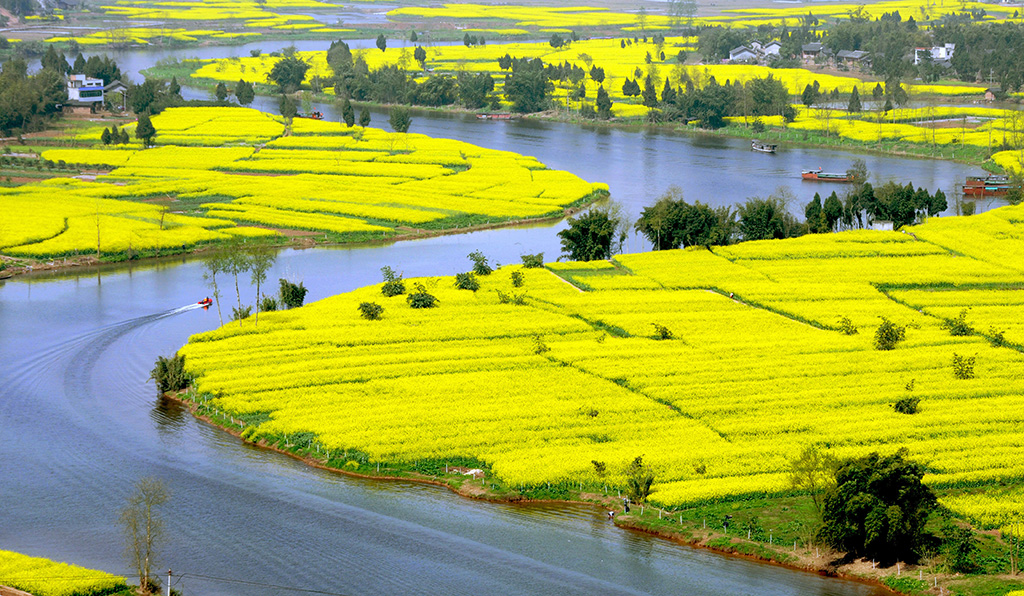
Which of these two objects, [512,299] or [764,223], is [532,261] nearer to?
[512,299]

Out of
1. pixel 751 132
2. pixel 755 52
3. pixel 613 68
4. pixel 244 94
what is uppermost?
pixel 755 52

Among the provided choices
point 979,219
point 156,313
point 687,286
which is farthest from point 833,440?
point 979,219

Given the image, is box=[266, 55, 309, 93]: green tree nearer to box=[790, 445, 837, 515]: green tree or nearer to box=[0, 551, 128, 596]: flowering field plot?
box=[0, 551, 128, 596]: flowering field plot

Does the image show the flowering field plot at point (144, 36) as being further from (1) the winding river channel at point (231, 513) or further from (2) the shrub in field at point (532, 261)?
(1) the winding river channel at point (231, 513)

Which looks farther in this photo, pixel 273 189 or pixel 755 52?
pixel 755 52

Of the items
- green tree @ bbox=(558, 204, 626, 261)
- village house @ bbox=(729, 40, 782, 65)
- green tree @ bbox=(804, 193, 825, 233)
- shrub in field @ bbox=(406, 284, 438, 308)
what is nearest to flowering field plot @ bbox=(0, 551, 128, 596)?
shrub in field @ bbox=(406, 284, 438, 308)

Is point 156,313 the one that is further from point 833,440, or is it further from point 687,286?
point 833,440

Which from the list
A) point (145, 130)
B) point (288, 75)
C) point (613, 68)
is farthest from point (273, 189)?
point (613, 68)
